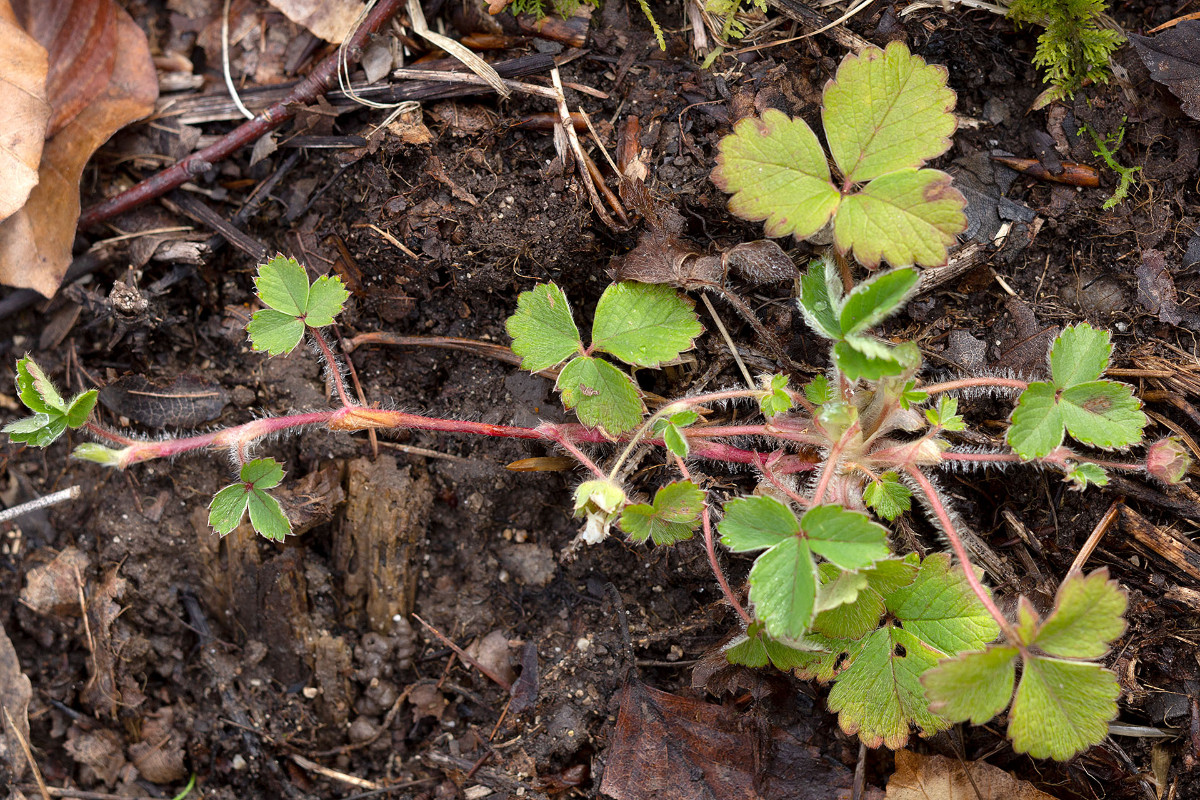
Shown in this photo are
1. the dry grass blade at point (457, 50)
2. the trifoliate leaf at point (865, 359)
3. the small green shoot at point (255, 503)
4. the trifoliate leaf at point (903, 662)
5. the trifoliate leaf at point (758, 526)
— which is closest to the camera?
the trifoliate leaf at point (865, 359)

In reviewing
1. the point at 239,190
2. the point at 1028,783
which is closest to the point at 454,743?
the point at 1028,783

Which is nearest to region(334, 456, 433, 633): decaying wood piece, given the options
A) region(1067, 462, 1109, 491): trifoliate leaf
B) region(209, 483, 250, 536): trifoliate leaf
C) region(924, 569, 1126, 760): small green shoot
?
region(209, 483, 250, 536): trifoliate leaf

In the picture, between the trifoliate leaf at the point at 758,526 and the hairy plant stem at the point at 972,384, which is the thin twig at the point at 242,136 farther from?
the hairy plant stem at the point at 972,384

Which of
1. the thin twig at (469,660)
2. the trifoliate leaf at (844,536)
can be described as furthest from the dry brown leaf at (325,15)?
A: the trifoliate leaf at (844,536)

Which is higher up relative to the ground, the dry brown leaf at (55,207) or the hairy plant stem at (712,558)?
the dry brown leaf at (55,207)

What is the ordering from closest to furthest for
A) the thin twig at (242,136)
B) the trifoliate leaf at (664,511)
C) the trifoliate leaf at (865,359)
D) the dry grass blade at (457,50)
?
the trifoliate leaf at (865,359) < the trifoliate leaf at (664,511) < the dry grass blade at (457,50) < the thin twig at (242,136)

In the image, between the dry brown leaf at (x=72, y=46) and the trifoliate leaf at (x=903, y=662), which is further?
the dry brown leaf at (x=72, y=46)

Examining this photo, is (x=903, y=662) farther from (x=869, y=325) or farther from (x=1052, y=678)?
(x=869, y=325)

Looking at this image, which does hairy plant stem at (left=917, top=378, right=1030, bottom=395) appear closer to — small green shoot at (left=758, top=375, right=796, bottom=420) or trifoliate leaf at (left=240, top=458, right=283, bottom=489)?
small green shoot at (left=758, top=375, right=796, bottom=420)
